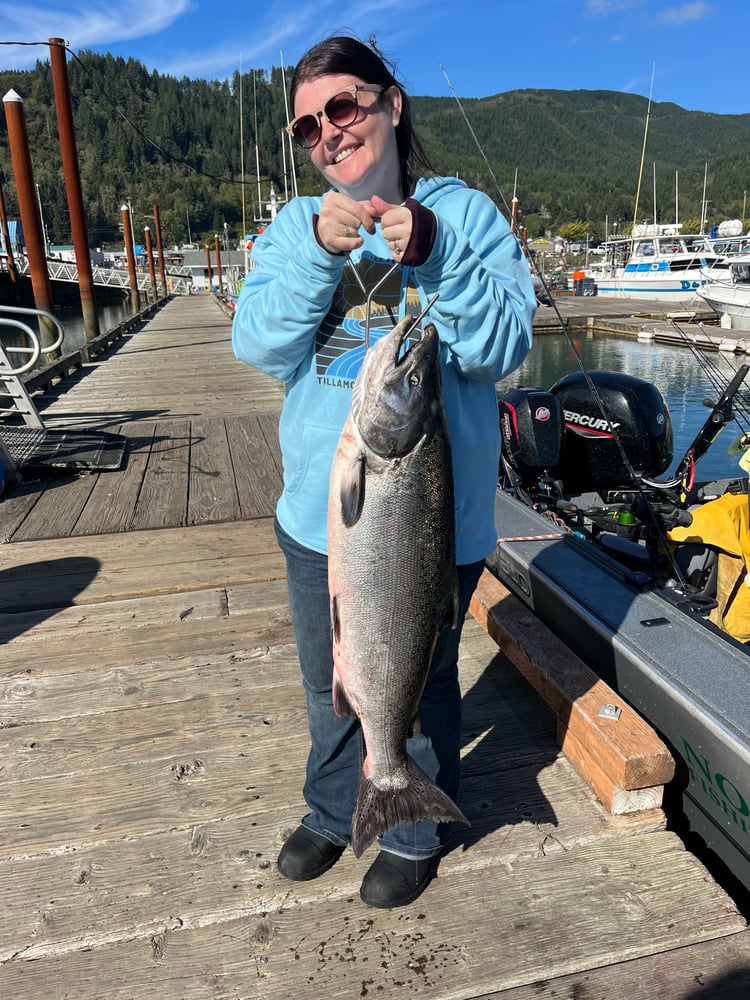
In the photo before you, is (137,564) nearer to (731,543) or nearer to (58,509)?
(58,509)

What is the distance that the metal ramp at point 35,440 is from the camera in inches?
236

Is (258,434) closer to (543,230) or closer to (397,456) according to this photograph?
(397,456)

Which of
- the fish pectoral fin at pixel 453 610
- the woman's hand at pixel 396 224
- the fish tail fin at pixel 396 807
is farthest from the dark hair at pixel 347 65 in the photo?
the fish tail fin at pixel 396 807

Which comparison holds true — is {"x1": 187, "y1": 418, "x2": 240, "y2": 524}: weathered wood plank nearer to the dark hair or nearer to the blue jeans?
the blue jeans

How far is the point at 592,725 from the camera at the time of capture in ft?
7.85

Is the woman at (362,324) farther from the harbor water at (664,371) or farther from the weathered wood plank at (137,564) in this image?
the harbor water at (664,371)

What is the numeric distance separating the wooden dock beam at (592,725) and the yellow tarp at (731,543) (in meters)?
1.26

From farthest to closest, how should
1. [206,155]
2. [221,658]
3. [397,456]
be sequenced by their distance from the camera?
1. [206,155]
2. [221,658]
3. [397,456]

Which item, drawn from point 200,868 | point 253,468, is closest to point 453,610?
point 200,868

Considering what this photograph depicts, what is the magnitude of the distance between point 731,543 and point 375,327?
2814 millimetres

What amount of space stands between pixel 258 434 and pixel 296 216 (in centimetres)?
562

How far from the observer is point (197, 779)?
99.4 inches

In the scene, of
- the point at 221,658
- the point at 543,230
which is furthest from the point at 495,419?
the point at 543,230

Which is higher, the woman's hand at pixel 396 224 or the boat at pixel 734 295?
the woman's hand at pixel 396 224
